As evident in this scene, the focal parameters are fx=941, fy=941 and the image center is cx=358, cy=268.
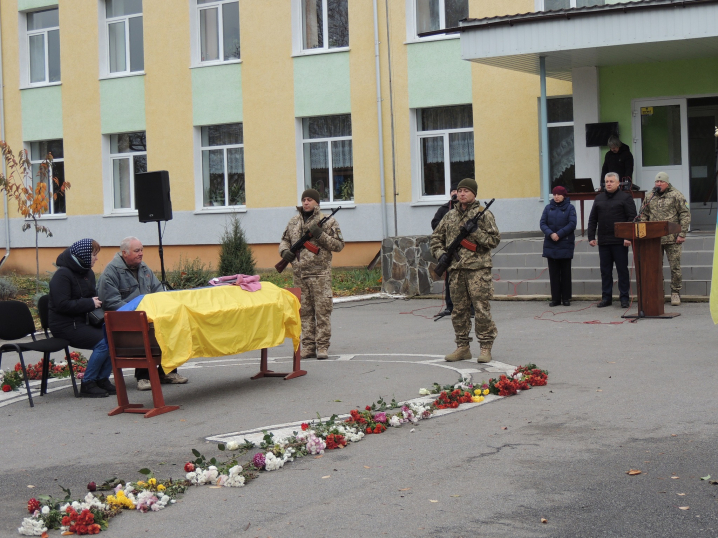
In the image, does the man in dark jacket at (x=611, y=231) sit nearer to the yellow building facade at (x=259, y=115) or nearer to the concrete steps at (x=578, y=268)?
the concrete steps at (x=578, y=268)

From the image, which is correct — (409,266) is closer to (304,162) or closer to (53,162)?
(304,162)

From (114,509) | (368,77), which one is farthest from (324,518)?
(368,77)

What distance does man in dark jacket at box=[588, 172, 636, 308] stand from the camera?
14906 millimetres

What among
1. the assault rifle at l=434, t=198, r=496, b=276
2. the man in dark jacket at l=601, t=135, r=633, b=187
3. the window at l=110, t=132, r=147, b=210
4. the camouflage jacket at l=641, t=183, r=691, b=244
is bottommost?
the assault rifle at l=434, t=198, r=496, b=276

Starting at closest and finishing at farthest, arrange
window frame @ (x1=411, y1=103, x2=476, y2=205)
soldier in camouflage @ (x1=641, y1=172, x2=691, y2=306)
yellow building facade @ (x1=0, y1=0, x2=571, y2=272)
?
soldier in camouflage @ (x1=641, y1=172, x2=691, y2=306)
yellow building facade @ (x1=0, y1=0, x2=571, y2=272)
window frame @ (x1=411, y1=103, x2=476, y2=205)

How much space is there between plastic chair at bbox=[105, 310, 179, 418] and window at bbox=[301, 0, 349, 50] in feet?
53.7

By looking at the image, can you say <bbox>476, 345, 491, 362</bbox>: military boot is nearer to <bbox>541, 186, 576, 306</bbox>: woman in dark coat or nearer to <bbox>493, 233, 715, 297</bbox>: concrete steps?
<bbox>541, 186, 576, 306</bbox>: woman in dark coat

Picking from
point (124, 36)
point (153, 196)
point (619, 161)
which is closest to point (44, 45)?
point (124, 36)

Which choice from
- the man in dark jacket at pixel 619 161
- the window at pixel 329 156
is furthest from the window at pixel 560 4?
the window at pixel 329 156

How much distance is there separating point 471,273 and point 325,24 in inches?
597

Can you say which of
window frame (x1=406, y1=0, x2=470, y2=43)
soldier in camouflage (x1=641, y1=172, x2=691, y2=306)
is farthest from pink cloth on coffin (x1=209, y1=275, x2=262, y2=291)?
window frame (x1=406, y1=0, x2=470, y2=43)

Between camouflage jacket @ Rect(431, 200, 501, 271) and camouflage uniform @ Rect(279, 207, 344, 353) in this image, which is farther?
camouflage uniform @ Rect(279, 207, 344, 353)

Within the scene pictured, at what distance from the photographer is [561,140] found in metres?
21.8

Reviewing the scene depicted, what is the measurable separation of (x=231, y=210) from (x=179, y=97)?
3444 mm
